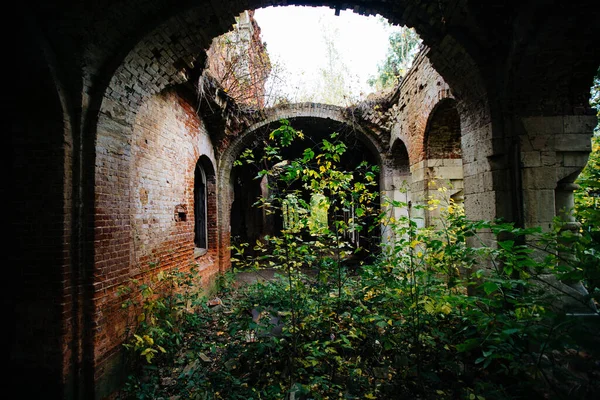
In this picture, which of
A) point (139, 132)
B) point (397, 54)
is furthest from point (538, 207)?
point (397, 54)

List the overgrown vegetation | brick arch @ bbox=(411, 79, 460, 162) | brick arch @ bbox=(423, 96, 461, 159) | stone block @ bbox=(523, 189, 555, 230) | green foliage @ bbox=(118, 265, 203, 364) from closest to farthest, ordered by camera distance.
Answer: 1. the overgrown vegetation
2. green foliage @ bbox=(118, 265, 203, 364)
3. stone block @ bbox=(523, 189, 555, 230)
4. brick arch @ bbox=(411, 79, 460, 162)
5. brick arch @ bbox=(423, 96, 461, 159)

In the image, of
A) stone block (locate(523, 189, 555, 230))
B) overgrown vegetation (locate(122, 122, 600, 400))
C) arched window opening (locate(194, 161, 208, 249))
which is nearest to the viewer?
overgrown vegetation (locate(122, 122, 600, 400))

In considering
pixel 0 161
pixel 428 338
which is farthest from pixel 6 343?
pixel 428 338

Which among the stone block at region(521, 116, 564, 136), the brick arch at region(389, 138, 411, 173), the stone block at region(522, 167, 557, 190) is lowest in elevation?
the stone block at region(522, 167, 557, 190)

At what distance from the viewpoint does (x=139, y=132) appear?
4.44 m

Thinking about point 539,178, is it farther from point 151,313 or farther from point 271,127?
point 271,127

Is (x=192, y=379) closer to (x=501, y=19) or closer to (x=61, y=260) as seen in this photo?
(x=61, y=260)

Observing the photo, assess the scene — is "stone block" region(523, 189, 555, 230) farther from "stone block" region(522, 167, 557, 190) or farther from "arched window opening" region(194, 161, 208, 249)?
"arched window opening" region(194, 161, 208, 249)

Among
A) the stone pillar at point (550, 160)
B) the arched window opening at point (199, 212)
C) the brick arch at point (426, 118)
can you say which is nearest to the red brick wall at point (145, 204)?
the arched window opening at point (199, 212)

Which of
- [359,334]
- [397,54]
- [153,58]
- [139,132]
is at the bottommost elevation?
[359,334]

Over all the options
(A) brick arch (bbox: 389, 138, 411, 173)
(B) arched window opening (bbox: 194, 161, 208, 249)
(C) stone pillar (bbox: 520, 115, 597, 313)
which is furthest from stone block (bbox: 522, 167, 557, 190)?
(B) arched window opening (bbox: 194, 161, 208, 249)

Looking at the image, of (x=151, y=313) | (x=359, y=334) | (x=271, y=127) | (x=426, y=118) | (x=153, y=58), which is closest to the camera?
(x=359, y=334)

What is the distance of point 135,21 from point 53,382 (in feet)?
14.0

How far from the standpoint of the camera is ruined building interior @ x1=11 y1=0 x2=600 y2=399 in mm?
3078
